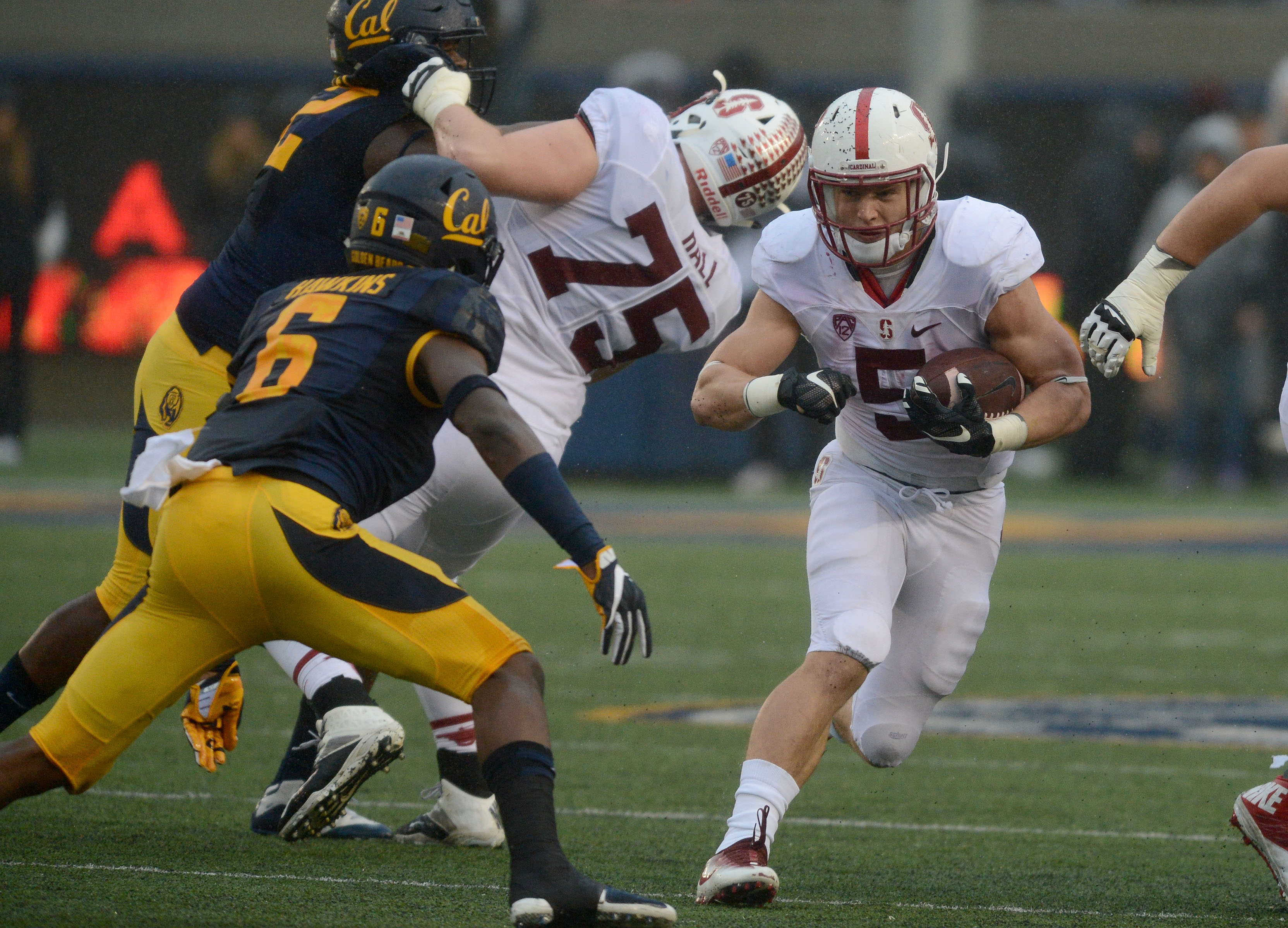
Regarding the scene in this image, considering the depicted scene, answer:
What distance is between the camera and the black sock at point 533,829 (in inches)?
122

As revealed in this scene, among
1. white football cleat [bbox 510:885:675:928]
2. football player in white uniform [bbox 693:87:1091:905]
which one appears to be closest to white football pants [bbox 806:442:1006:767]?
football player in white uniform [bbox 693:87:1091:905]

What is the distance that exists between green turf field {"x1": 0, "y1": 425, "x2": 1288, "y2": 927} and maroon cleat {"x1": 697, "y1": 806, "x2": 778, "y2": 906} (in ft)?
0.14

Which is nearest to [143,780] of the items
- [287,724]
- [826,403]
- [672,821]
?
[287,724]

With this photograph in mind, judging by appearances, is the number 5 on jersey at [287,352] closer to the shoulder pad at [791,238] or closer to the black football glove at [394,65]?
the black football glove at [394,65]

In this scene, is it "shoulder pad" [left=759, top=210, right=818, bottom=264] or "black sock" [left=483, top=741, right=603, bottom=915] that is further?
"shoulder pad" [left=759, top=210, right=818, bottom=264]

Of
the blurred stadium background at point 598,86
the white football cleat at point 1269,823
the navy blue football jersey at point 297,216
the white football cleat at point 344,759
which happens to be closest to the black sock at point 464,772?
the white football cleat at point 344,759

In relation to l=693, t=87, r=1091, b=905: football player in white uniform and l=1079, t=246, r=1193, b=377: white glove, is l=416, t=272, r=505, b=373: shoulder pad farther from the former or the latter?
l=1079, t=246, r=1193, b=377: white glove

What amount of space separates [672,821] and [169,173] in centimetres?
1345

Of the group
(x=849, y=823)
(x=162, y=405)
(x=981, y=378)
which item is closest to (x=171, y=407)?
(x=162, y=405)

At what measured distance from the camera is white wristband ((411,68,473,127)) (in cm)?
417

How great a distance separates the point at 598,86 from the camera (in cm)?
1595

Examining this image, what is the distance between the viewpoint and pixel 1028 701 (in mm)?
6520

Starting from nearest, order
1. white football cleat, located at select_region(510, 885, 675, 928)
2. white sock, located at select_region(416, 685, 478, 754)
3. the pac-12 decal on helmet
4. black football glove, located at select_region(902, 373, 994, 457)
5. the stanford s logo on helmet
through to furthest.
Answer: white football cleat, located at select_region(510, 885, 675, 928) < the stanford s logo on helmet < black football glove, located at select_region(902, 373, 994, 457) < the pac-12 decal on helmet < white sock, located at select_region(416, 685, 478, 754)

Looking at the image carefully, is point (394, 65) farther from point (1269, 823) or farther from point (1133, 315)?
point (1269, 823)
